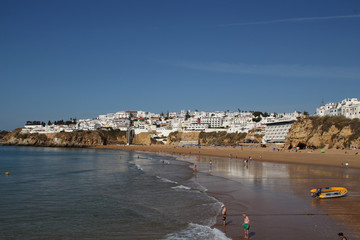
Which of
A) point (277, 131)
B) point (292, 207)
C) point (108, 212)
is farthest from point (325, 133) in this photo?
point (108, 212)

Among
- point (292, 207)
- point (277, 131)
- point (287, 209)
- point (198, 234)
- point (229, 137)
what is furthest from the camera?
point (229, 137)

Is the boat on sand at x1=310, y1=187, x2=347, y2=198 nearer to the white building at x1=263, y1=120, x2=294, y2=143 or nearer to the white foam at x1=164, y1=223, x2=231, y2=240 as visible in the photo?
the white foam at x1=164, y1=223, x2=231, y2=240

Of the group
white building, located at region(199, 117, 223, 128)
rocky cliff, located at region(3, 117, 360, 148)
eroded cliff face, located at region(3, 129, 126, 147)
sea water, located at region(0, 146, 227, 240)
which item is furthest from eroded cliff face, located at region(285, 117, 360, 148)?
eroded cliff face, located at region(3, 129, 126, 147)

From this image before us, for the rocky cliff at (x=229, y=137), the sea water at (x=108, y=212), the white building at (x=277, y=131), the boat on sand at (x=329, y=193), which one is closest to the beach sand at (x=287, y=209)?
the boat on sand at (x=329, y=193)

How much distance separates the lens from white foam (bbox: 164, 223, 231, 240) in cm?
962

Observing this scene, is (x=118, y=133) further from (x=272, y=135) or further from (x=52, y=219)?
(x=52, y=219)

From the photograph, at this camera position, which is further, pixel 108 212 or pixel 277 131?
pixel 277 131

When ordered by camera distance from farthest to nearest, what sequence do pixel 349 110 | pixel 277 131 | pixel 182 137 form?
pixel 182 137 < pixel 277 131 < pixel 349 110

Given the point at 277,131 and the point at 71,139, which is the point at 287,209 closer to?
the point at 277,131

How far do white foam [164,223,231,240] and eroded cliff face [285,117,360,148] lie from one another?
37105 millimetres

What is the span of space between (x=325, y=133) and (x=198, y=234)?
4186 centimetres

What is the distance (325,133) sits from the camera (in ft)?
151

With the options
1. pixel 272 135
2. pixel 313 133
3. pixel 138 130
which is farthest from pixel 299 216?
pixel 138 130

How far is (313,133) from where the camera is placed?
48.5m
